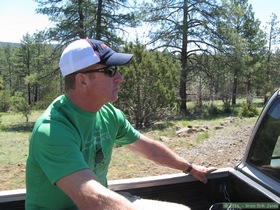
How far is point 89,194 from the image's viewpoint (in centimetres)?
143

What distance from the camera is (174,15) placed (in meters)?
21.5

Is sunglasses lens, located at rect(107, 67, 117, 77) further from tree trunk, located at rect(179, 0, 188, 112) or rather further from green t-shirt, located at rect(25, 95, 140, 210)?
tree trunk, located at rect(179, 0, 188, 112)

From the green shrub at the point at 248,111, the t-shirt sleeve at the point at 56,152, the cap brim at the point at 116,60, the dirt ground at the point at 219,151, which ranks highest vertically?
the cap brim at the point at 116,60

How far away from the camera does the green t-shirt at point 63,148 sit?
5.06 ft

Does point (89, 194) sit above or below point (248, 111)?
above

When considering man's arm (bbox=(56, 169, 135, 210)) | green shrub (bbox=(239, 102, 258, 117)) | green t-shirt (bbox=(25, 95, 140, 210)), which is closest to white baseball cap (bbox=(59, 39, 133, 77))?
green t-shirt (bbox=(25, 95, 140, 210))

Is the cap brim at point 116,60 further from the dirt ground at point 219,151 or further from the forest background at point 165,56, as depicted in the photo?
the forest background at point 165,56

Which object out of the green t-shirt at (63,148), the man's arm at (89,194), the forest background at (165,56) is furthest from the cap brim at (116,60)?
the forest background at (165,56)

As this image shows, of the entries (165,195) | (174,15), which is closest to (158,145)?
(165,195)

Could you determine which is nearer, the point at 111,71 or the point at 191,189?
the point at 111,71

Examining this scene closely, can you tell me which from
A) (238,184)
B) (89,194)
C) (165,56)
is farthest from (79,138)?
(165,56)

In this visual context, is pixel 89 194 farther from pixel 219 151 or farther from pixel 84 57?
pixel 219 151

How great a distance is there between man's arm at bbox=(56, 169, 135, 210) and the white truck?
75cm

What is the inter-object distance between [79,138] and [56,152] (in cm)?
24
